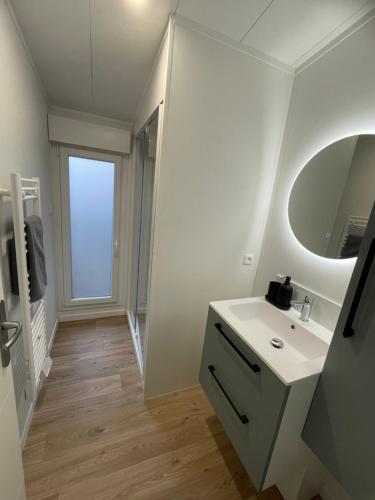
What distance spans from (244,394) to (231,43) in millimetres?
1981

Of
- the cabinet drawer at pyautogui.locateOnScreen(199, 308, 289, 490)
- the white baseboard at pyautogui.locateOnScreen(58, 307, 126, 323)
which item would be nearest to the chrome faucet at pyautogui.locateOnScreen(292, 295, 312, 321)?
the cabinet drawer at pyautogui.locateOnScreen(199, 308, 289, 490)

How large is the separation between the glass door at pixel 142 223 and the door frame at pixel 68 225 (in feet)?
0.84

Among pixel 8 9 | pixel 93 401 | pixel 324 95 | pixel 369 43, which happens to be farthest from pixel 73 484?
pixel 369 43

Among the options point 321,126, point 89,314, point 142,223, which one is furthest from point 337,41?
point 89,314

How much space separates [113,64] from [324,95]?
1416mm

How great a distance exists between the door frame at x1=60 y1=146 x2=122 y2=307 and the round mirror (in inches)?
76.9

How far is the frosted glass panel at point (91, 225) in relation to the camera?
7.89ft

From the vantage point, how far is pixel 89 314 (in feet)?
9.00

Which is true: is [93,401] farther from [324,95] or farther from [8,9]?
[324,95]

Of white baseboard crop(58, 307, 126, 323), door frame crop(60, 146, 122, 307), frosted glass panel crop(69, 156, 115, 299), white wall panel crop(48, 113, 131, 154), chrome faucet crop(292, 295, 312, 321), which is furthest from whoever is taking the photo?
white baseboard crop(58, 307, 126, 323)

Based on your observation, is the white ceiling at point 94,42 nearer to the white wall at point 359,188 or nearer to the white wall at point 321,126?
the white wall at point 321,126

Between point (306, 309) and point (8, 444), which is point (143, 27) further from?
point (8, 444)

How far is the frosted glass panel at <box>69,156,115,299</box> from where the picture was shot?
240 cm

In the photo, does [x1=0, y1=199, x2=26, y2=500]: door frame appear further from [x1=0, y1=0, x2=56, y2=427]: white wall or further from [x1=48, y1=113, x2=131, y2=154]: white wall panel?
[x1=48, y1=113, x2=131, y2=154]: white wall panel
